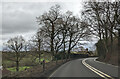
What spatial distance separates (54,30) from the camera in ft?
138

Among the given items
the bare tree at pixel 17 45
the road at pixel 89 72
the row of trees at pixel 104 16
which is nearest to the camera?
the road at pixel 89 72

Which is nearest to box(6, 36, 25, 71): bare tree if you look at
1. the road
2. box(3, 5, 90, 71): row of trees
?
box(3, 5, 90, 71): row of trees

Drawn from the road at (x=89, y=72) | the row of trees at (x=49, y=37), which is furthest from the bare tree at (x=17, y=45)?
the road at (x=89, y=72)

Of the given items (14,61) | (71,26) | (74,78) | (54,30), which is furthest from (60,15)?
(74,78)

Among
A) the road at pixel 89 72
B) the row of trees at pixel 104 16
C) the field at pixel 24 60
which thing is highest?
the row of trees at pixel 104 16

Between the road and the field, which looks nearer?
the road

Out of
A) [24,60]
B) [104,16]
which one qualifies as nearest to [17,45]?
[24,60]

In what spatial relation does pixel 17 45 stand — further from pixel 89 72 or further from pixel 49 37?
pixel 89 72

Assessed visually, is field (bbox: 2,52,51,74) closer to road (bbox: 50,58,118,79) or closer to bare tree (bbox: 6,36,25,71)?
bare tree (bbox: 6,36,25,71)

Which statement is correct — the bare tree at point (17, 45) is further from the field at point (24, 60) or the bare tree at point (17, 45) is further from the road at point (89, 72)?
the road at point (89, 72)

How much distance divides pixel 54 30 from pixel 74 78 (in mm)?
32096

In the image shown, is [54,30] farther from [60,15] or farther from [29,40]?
[29,40]

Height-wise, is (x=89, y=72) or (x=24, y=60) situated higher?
(x=89, y=72)

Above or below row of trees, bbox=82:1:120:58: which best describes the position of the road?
below
